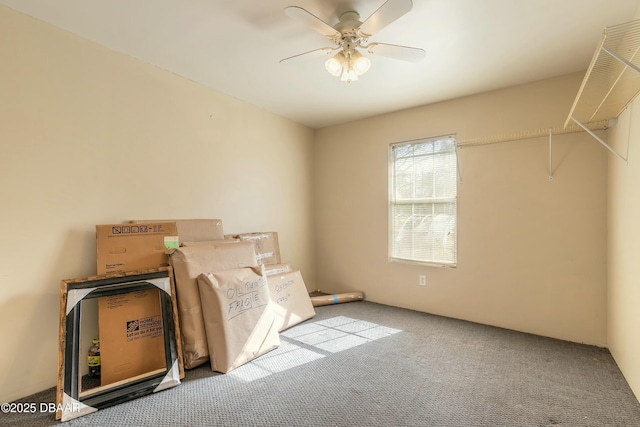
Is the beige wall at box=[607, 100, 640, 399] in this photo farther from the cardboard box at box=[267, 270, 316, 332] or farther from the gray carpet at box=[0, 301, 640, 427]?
the cardboard box at box=[267, 270, 316, 332]

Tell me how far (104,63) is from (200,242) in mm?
1592

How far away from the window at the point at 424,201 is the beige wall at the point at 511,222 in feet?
0.32

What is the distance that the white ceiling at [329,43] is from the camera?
1.82 meters

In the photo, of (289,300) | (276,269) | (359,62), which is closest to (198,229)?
(276,269)

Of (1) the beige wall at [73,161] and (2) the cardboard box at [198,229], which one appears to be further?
(2) the cardboard box at [198,229]

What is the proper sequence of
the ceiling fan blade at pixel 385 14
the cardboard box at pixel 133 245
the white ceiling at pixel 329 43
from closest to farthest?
1. the ceiling fan blade at pixel 385 14
2. the white ceiling at pixel 329 43
3. the cardboard box at pixel 133 245

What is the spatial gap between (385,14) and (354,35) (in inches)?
13.7

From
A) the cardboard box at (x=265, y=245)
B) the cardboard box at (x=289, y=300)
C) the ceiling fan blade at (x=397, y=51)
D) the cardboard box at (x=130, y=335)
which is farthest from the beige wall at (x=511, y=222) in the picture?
the cardboard box at (x=130, y=335)

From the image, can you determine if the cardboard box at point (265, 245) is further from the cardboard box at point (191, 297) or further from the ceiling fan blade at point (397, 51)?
the ceiling fan blade at point (397, 51)

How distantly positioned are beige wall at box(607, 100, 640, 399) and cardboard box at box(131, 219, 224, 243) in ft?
10.5

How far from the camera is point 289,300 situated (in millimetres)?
3168

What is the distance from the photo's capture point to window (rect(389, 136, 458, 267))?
330 centimetres

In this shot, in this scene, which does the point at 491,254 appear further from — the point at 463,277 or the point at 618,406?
the point at 618,406

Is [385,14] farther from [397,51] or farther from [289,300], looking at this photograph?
[289,300]
